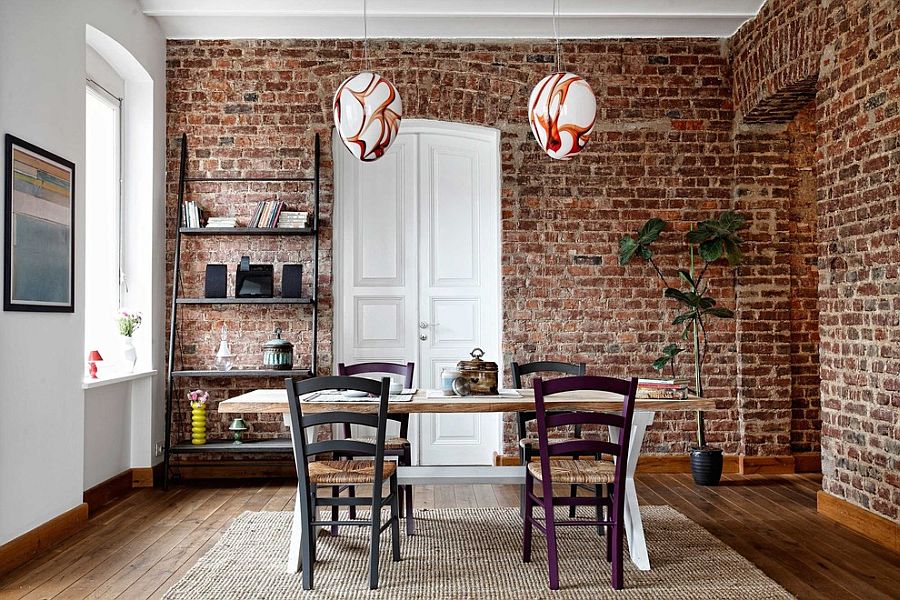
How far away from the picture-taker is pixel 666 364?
6.20 m

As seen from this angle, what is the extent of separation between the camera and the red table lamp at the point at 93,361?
4977 mm

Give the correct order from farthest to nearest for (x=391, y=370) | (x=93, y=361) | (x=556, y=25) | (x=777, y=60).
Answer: (x=556, y=25)
(x=777, y=60)
(x=93, y=361)
(x=391, y=370)

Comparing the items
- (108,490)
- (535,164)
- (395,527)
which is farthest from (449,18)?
(108,490)

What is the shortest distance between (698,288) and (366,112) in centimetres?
355

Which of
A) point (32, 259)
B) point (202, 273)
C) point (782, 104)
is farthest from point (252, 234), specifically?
point (782, 104)

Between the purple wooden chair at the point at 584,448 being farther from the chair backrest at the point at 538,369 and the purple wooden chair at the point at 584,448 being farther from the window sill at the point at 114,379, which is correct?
the window sill at the point at 114,379

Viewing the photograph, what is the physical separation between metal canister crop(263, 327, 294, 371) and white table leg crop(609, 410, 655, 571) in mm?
2787

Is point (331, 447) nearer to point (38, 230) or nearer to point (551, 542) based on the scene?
point (551, 542)

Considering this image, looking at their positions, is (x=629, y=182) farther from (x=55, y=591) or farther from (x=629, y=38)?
(x=55, y=591)

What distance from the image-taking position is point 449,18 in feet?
19.3

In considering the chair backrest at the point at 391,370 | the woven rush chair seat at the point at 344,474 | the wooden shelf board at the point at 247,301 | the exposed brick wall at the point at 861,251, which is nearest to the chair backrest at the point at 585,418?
the woven rush chair seat at the point at 344,474

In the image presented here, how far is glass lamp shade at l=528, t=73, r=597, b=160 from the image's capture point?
3.57 metres

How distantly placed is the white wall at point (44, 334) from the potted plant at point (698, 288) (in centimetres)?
376

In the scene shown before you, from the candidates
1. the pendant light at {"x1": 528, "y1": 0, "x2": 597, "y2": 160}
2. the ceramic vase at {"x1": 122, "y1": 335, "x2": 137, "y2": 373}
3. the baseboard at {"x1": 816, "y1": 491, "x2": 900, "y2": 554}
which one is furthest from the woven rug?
the pendant light at {"x1": 528, "y1": 0, "x2": 597, "y2": 160}
